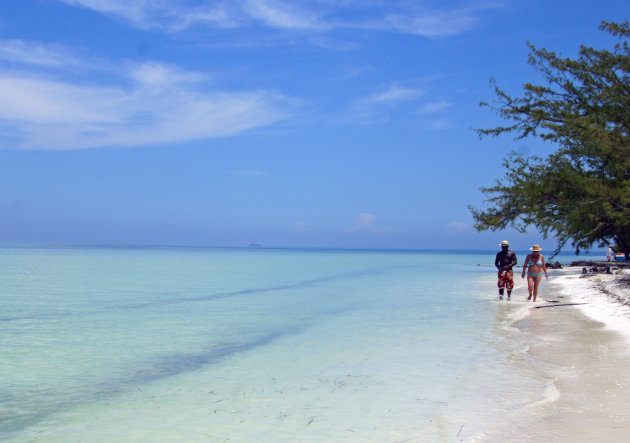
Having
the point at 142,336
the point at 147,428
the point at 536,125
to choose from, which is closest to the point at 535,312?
the point at 536,125

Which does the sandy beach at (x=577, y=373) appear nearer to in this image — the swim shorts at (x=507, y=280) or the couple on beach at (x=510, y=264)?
the couple on beach at (x=510, y=264)

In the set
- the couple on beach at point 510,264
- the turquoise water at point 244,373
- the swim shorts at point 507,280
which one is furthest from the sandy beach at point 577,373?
the swim shorts at point 507,280

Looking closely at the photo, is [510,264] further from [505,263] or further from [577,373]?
[577,373]

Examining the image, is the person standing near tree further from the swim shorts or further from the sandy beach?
the sandy beach

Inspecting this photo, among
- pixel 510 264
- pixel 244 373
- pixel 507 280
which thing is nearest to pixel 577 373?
pixel 244 373

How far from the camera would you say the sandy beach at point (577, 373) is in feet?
17.1

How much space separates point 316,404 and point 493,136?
1821cm

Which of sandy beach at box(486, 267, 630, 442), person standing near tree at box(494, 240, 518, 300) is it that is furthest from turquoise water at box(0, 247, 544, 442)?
person standing near tree at box(494, 240, 518, 300)

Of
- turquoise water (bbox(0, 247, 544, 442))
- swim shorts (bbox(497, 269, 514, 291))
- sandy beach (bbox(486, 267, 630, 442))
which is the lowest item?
turquoise water (bbox(0, 247, 544, 442))

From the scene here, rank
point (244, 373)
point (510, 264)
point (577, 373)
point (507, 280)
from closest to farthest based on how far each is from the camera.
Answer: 1. point (577, 373)
2. point (244, 373)
3. point (510, 264)
4. point (507, 280)

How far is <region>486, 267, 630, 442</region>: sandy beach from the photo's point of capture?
5203 millimetres

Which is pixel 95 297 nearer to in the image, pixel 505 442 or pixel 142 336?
pixel 142 336

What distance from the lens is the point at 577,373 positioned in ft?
25.0

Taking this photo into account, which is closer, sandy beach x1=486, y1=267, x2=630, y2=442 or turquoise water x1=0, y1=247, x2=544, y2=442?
sandy beach x1=486, y1=267, x2=630, y2=442
